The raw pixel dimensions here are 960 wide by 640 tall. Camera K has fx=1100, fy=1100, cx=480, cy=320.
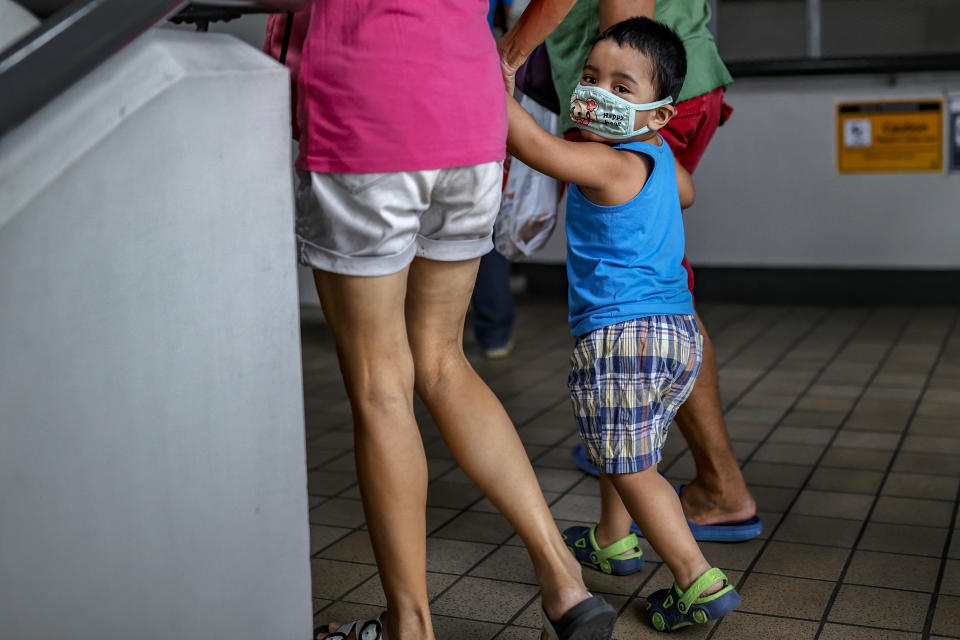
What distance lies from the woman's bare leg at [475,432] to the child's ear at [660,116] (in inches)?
18.8

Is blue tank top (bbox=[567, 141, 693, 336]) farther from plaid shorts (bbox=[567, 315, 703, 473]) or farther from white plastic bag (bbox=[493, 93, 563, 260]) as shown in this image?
white plastic bag (bbox=[493, 93, 563, 260])

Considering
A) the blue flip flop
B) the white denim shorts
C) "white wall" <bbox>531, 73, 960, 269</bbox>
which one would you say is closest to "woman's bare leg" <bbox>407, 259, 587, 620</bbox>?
the white denim shorts

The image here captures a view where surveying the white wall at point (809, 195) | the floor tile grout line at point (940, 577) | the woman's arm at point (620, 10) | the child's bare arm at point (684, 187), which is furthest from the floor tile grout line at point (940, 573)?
the white wall at point (809, 195)

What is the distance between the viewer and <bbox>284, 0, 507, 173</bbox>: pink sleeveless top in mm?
1491

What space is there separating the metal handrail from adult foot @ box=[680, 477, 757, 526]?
1654mm

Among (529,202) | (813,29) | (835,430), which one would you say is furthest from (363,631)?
(813,29)

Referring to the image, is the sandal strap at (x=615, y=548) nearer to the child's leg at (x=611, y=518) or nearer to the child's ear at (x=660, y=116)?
the child's leg at (x=611, y=518)

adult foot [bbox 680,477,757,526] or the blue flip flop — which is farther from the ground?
adult foot [bbox 680,477,757,526]

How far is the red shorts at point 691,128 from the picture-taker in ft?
7.78

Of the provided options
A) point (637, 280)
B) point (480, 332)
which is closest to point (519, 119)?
point (637, 280)

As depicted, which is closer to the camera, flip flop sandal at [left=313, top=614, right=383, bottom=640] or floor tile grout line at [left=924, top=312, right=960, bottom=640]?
flip flop sandal at [left=313, top=614, right=383, bottom=640]

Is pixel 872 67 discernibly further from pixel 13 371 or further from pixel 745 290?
pixel 13 371

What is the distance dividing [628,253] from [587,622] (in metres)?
0.66

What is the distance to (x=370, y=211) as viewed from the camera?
1531 millimetres
